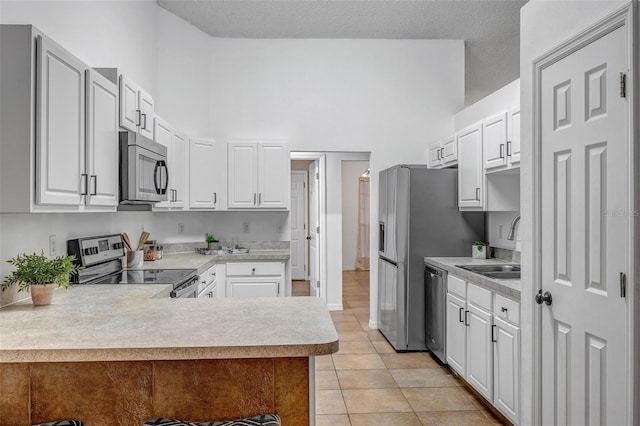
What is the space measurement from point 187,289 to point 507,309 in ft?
6.86

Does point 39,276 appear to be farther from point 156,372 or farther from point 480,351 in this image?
point 480,351

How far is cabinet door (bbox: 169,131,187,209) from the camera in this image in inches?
160

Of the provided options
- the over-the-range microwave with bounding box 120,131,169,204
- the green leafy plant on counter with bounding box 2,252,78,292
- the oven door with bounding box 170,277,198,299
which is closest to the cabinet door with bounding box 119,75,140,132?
the over-the-range microwave with bounding box 120,131,169,204

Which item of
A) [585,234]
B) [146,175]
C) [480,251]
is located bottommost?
[480,251]

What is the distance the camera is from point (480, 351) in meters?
3.03

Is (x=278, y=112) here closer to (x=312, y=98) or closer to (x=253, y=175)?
(x=312, y=98)

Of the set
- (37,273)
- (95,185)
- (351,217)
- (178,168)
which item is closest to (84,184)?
(95,185)

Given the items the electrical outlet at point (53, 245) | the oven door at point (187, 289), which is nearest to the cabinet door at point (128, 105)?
the electrical outlet at point (53, 245)

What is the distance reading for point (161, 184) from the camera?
3262 millimetres

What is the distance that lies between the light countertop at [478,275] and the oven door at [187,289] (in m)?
2.01

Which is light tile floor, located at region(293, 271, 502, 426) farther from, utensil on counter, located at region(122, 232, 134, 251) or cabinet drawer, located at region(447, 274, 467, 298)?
utensil on counter, located at region(122, 232, 134, 251)

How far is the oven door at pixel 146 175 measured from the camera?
8.49 ft

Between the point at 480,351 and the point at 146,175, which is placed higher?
the point at 146,175

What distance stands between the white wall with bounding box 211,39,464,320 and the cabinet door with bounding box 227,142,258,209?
0.38 m
